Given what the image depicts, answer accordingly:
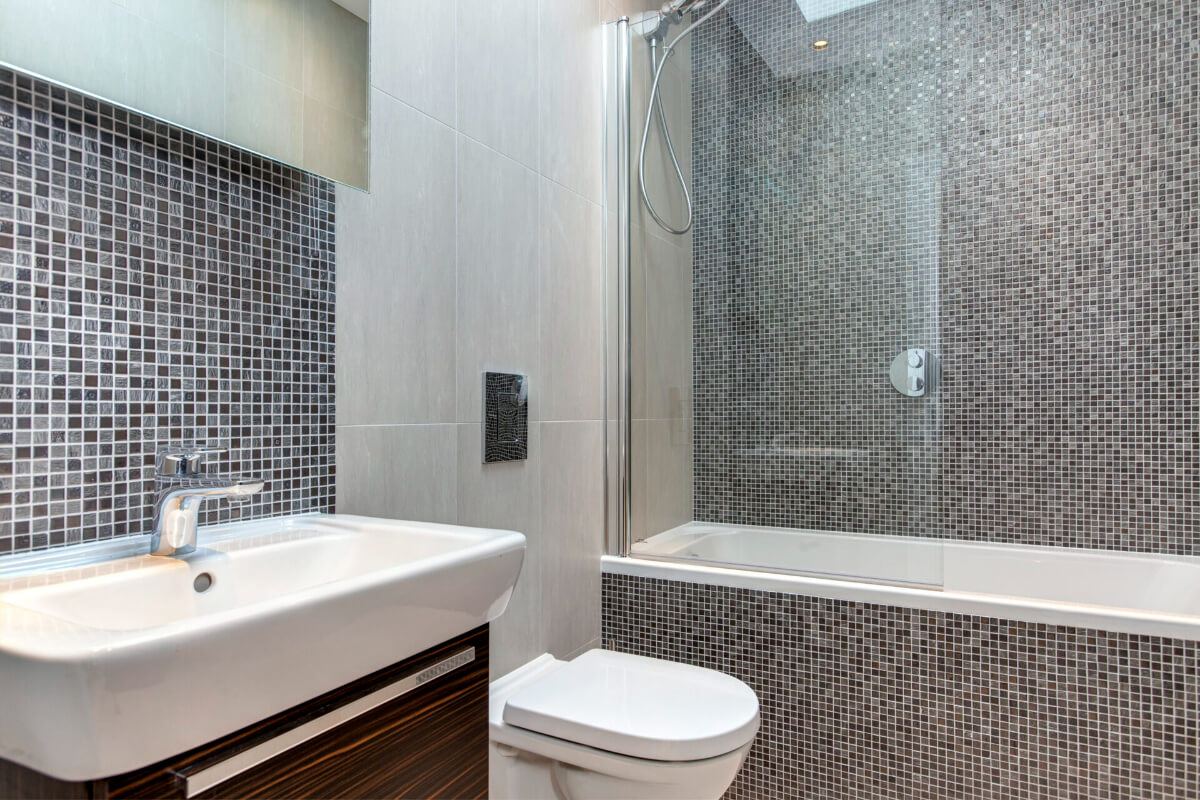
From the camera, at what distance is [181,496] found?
820 mm

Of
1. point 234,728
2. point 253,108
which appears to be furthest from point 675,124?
point 234,728

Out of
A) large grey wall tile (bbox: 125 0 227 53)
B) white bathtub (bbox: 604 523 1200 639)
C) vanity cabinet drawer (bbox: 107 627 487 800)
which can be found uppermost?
large grey wall tile (bbox: 125 0 227 53)

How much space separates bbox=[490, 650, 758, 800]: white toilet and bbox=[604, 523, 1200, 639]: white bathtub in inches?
16.0

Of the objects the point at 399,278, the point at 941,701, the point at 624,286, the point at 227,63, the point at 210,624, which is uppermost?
the point at 227,63

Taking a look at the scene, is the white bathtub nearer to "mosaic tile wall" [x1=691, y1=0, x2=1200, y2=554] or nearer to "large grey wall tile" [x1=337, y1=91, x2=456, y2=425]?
"mosaic tile wall" [x1=691, y1=0, x2=1200, y2=554]

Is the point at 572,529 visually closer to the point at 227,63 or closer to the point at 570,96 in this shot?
the point at 570,96

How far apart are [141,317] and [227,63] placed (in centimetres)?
39

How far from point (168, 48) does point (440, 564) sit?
77 centimetres

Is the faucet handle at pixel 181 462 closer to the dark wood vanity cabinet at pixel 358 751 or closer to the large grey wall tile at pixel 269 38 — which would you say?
the dark wood vanity cabinet at pixel 358 751

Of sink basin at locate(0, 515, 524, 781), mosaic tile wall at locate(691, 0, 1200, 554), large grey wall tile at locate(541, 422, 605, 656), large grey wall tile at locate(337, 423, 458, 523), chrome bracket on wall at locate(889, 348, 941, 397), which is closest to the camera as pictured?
sink basin at locate(0, 515, 524, 781)

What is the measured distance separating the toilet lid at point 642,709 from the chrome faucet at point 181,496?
2.53 ft

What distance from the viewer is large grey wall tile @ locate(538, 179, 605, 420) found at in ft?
5.76

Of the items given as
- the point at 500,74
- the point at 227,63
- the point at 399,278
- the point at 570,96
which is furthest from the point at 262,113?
the point at 570,96

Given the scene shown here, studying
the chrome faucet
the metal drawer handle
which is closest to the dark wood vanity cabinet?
the metal drawer handle
